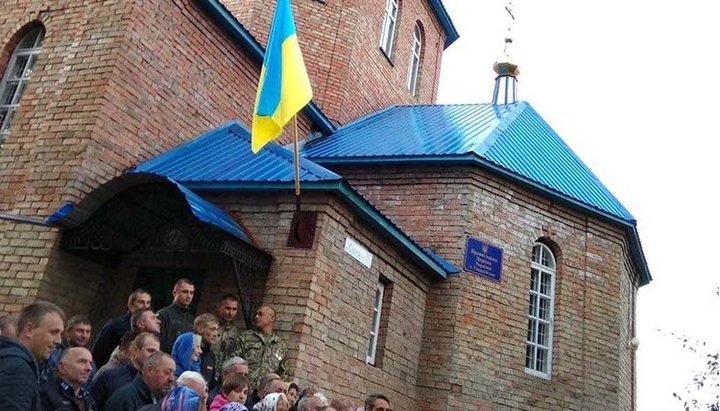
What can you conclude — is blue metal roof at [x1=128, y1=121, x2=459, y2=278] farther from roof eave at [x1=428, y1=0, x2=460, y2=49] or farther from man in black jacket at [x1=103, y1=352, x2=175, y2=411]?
roof eave at [x1=428, y1=0, x2=460, y2=49]

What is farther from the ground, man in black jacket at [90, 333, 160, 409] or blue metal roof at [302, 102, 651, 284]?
blue metal roof at [302, 102, 651, 284]

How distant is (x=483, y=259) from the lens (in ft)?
35.1

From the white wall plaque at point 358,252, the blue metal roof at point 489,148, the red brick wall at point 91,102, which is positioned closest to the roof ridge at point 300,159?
the white wall plaque at point 358,252

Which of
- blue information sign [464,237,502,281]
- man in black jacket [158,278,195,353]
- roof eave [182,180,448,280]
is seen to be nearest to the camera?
man in black jacket [158,278,195,353]

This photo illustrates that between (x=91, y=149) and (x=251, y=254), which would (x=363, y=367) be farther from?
(x=91, y=149)

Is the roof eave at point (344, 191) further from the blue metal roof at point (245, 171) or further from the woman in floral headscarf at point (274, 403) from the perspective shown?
the woman in floral headscarf at point (274, 403)

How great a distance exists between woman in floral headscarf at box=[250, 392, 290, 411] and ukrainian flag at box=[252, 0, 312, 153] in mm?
2991

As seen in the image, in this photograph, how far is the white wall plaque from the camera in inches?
320

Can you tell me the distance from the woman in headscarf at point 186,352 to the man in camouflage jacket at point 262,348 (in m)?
1.38

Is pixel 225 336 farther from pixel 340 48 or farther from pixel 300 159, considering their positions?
pixel 340 48

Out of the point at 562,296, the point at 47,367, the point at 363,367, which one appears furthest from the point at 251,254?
the point at 562,296

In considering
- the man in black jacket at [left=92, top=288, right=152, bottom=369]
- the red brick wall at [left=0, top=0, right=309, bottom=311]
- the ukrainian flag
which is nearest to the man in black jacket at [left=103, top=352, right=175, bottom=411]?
the man in black jacket at [left=92, top=288, right=152, bottom=369]

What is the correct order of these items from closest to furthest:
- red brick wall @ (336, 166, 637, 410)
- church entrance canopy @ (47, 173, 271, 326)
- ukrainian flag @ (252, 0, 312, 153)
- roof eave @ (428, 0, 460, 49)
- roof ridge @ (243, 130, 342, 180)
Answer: church entrance canopy @ (47, 173, 271, 326)
ukrainian flag @ (252, 0, 312, 153)
roof ridge @ (243, 130, 342, 180)
red brick wall @ (336, 166, 637, 410)
roof eave @ (428, 0, 460, 49)

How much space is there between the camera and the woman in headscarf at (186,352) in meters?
5.05
